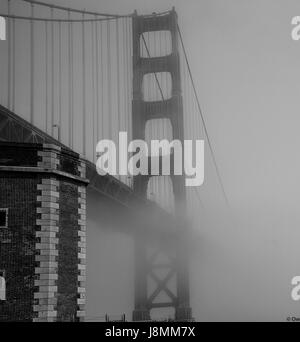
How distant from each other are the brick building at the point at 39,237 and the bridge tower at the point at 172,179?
1742 centimetres

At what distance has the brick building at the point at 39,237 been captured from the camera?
19297mm

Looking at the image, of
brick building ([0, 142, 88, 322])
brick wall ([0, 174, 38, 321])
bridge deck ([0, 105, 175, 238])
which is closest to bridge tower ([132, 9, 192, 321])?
bridge deck ([0, 105, 175, 238])

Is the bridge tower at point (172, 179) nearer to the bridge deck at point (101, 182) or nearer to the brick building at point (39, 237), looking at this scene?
the bridge deck at point (101, 182)

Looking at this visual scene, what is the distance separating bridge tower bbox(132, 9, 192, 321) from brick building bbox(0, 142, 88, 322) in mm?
17423

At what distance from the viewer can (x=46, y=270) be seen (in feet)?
63.9

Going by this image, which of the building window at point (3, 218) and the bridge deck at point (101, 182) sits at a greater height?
the bridge deck at point (101, 182)

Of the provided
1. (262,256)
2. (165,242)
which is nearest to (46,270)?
(165,242)

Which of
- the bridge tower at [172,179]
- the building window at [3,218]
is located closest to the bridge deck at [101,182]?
the bridge tower at [172,179]

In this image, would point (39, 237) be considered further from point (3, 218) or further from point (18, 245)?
point (3, 218)

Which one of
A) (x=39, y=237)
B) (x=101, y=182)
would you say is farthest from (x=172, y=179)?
(x=39, y=237)

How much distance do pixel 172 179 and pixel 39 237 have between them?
19.5 meters

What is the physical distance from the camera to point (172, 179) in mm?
38719
